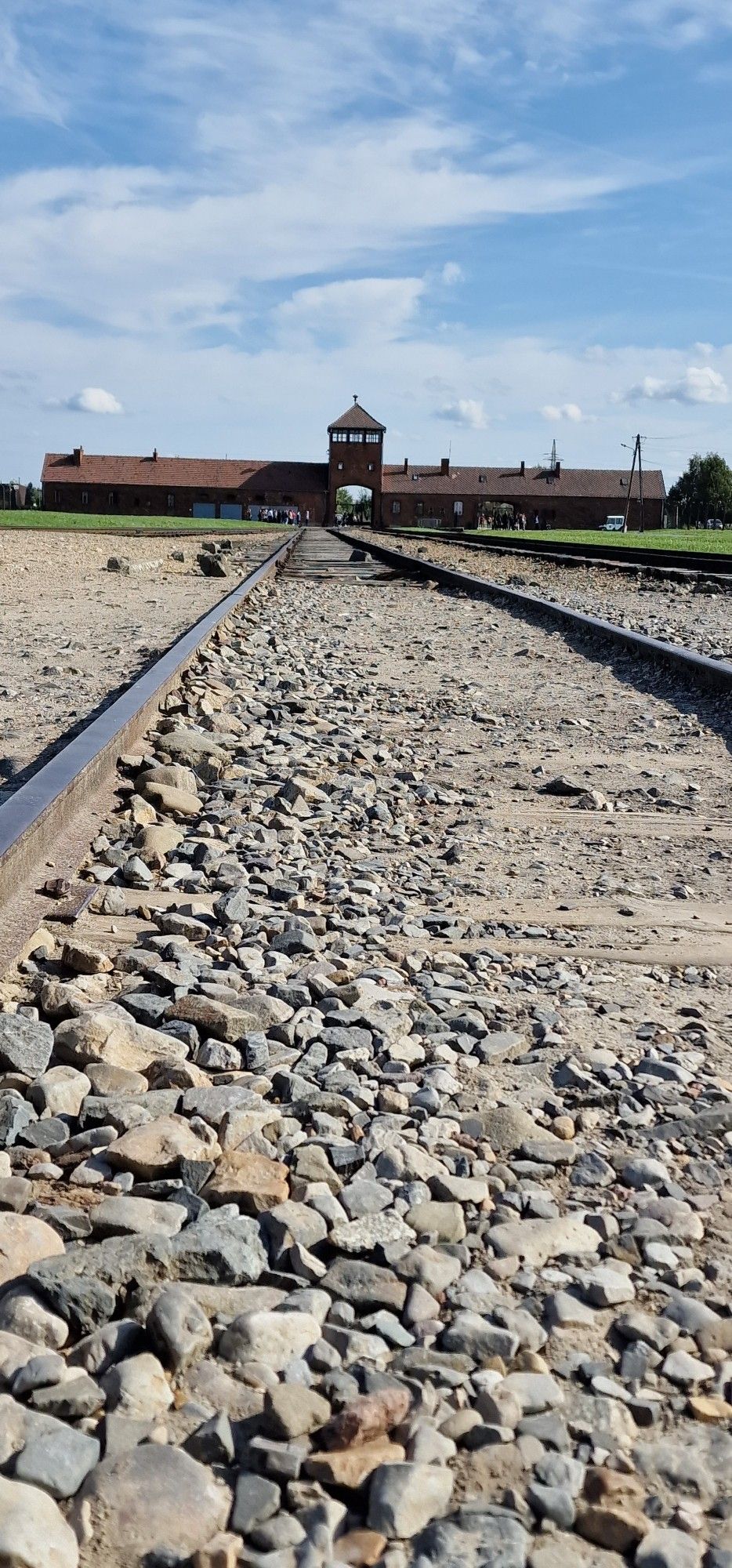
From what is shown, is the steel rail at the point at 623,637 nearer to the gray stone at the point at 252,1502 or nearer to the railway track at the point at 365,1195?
the railway track at the point at 365,1195

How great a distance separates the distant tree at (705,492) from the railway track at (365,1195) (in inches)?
5511

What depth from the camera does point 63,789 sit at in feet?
13.2

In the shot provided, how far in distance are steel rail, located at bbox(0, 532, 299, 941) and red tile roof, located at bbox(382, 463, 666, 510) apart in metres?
121

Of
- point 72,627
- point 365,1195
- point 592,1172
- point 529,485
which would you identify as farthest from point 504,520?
point 365,1195

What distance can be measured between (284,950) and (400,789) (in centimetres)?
222

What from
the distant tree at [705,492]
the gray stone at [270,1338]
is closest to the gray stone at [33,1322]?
the gray stone at [270,1338]

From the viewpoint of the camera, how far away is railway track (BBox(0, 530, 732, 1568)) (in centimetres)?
143

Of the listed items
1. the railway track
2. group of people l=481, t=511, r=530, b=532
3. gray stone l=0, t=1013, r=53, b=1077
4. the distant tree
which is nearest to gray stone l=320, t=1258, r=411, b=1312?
the railway track

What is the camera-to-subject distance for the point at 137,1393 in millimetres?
1562

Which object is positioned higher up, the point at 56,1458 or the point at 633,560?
the point at 633,560

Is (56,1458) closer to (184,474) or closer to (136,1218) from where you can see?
(136,1218)

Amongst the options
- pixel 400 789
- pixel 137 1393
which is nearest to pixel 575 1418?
pixel 137 1393

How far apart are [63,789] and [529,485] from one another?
126m

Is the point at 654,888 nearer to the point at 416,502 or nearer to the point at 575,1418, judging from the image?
the point at 575,1418
